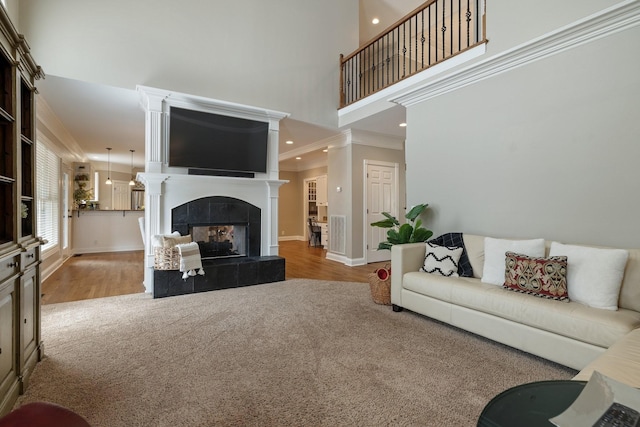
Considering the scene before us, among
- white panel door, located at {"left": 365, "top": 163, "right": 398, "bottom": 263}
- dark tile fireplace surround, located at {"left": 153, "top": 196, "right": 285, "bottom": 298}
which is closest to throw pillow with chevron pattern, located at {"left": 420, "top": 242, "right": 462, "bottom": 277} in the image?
dark tile fireplace surround, located at {"left": 153, "top": 196, "right": 285, "bottom": 298}

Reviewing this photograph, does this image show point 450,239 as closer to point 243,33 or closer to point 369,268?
point 369,268

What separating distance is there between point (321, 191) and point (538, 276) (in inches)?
277

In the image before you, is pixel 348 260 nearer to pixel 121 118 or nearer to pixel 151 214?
pixel 151 214

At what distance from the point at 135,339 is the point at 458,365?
259 centimetres

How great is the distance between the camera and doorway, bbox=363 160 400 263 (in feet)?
20.8

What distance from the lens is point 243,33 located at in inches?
189

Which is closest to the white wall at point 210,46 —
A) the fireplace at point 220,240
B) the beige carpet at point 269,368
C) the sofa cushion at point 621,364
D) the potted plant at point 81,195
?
the fireplace at point 220,240

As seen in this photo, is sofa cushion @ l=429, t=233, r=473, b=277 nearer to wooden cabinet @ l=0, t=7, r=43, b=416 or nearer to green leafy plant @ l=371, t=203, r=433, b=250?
green leafy plant @ l=371, t=203, r=433, b=250

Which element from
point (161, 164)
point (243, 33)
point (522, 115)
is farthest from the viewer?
point (243, 33)

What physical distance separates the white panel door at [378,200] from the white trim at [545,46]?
2430mm

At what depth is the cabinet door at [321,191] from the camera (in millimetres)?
9055

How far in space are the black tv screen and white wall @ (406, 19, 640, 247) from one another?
253cm

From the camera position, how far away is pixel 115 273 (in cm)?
528

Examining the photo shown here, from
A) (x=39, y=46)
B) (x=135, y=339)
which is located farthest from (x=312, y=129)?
(x=135, y=339)
